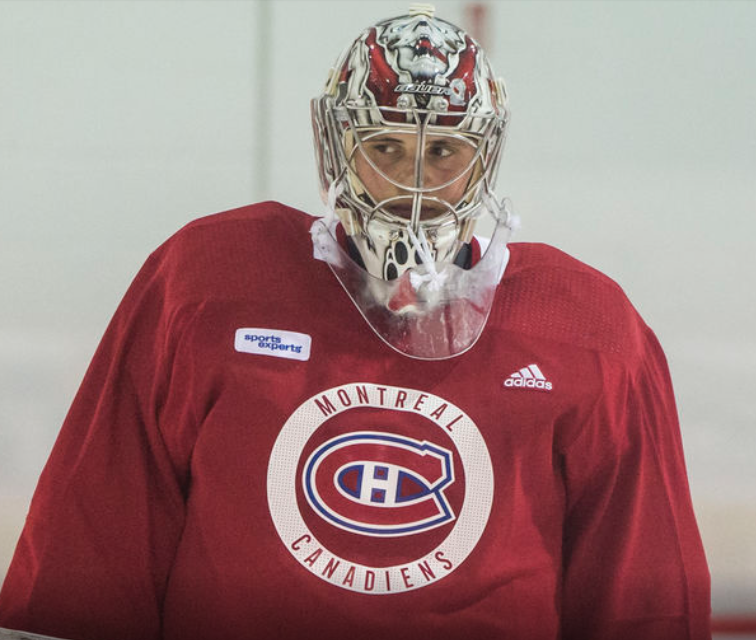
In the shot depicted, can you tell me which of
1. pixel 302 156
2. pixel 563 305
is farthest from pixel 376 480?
pixel 302 156

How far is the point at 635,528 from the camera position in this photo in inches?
52.1

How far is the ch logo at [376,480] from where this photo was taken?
122 centimetres

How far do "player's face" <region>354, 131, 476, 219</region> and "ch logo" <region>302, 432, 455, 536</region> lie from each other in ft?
0.92

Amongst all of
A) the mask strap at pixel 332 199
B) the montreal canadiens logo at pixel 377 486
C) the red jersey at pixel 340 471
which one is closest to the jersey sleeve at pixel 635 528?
the red jersey at pixel 340 471

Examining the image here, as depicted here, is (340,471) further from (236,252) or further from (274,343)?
(236,252)

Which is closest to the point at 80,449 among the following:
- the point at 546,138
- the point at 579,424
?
the point at 579,424

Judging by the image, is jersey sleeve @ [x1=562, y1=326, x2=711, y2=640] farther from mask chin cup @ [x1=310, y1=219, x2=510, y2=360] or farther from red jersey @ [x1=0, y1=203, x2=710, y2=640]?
mask chin cup @ [x1=310, y1=219, x2=510, y2=360]

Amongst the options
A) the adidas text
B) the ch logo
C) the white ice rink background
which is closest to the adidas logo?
the adidas text

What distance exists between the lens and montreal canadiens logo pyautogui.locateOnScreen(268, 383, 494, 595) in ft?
4.02

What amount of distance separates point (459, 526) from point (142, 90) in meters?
0.76

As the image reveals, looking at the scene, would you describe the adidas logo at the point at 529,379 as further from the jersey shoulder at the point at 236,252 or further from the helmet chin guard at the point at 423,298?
the jersey shoulder at the point at 236,252

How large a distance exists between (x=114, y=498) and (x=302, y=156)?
559mm

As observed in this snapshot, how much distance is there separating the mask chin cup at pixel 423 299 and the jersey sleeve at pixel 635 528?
0.59ft

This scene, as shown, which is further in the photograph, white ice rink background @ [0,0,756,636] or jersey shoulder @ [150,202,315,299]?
white ice rink background @ [0,0,756,636]
